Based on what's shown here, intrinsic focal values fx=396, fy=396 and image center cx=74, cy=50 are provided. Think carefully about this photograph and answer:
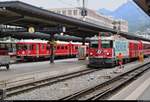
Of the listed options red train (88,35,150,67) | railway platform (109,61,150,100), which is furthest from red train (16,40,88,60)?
railway platform (109,61,150,100)

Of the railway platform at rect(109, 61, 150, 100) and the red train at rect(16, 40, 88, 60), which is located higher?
the red train at rect(16, 40, 88, 60)

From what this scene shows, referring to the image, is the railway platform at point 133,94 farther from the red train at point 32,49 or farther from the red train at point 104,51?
the red train at point 32,49

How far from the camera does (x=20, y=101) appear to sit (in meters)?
13.9

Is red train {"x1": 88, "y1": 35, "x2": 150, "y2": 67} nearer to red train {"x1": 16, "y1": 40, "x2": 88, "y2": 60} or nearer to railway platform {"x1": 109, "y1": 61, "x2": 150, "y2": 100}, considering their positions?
railway platform {"x1": 109, "y1": 61, "x2": 150, "y2": 100}

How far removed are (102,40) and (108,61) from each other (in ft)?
6.37

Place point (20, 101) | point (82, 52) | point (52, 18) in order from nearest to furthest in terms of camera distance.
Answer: point (20, 101), point (52, 18), point (82, 52)

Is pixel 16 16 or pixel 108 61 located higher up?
pixel 16 16

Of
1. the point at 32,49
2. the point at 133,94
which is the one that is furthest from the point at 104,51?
the point at 133,94

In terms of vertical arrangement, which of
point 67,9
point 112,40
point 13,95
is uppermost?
point 67,9

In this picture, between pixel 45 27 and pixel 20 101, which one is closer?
pixel 20 101

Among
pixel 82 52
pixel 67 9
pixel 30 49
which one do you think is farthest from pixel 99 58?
pixel 67 9

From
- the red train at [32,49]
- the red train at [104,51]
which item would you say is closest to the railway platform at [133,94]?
the red train at [104,51]

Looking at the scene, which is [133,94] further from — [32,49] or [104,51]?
[32,49]

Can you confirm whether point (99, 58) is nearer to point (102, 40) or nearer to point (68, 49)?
point (102, 40)
